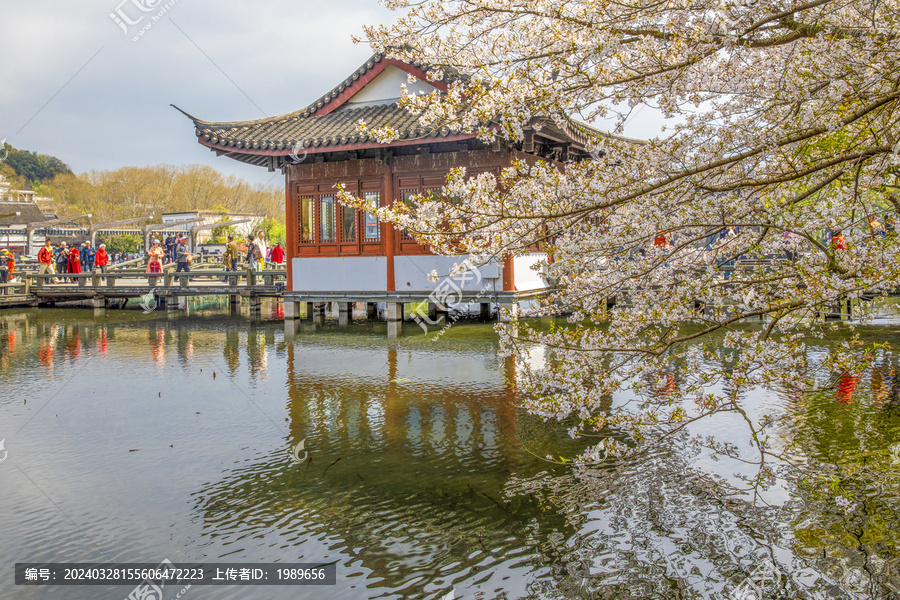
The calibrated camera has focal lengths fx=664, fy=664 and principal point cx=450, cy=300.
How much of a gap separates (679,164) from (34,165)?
83.8 meters

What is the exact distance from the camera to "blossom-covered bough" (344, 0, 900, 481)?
4.23 meters

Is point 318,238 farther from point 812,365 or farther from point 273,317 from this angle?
point 812,365

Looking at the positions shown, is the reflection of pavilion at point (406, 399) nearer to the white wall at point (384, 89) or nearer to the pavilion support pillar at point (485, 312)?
the pavilion support pillar at point (485, 312)

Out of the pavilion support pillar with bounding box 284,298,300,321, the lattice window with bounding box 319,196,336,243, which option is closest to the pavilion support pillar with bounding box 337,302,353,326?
the pavilion support pillar with bounding box 284,298,300,321

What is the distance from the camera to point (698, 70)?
4.70 meters

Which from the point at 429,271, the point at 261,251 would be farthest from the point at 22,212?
the point at 429,271

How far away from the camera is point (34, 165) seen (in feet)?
238

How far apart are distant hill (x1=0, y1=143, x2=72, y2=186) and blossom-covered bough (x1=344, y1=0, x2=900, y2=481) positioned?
7712cm

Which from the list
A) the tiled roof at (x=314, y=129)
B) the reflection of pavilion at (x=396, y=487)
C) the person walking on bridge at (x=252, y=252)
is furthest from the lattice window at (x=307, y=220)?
the person walking on bridge at (x=252, y=252)

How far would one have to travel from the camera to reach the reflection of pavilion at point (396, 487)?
14.8ft

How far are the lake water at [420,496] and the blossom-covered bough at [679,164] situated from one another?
0.73 m

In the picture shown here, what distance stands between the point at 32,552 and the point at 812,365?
404 inches

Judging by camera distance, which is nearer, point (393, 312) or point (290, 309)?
point (393, 312)

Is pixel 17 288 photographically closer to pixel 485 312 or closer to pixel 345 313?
pixel 345 313
